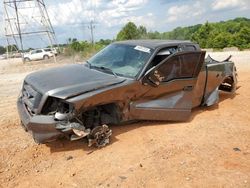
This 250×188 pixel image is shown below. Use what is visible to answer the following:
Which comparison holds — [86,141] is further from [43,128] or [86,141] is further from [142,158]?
[142,158]

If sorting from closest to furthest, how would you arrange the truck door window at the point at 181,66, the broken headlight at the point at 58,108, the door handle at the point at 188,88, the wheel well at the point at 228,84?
the broken headlight at the point at 58,108 → the truck door window at the point at 181,66 → the door handle at the point at 188,88 → the wheel well at the point at 228,84

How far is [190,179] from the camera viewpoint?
14.0ft

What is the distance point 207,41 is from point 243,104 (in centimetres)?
3053

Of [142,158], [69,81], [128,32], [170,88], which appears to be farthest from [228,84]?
[128,32]

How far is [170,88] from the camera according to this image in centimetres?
620

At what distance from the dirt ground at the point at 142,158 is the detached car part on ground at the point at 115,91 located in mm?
327

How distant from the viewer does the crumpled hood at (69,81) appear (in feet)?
16.2

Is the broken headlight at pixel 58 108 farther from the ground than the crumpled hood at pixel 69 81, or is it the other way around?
the crumpled hood at pixel 69 81

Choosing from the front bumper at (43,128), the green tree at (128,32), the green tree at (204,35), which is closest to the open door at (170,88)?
the front bumper at (43,128)

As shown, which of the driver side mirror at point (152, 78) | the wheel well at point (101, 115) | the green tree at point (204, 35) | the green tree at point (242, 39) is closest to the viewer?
the wheel well at point (101, 115)

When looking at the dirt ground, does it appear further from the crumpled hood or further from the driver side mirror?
the crumpled hood

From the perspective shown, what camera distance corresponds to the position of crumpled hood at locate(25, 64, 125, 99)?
16.2 feet

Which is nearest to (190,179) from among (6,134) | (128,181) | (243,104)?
(128,181)

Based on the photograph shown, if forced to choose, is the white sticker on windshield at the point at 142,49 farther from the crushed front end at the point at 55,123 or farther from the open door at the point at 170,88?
the crushed front end at the point at 55,123
